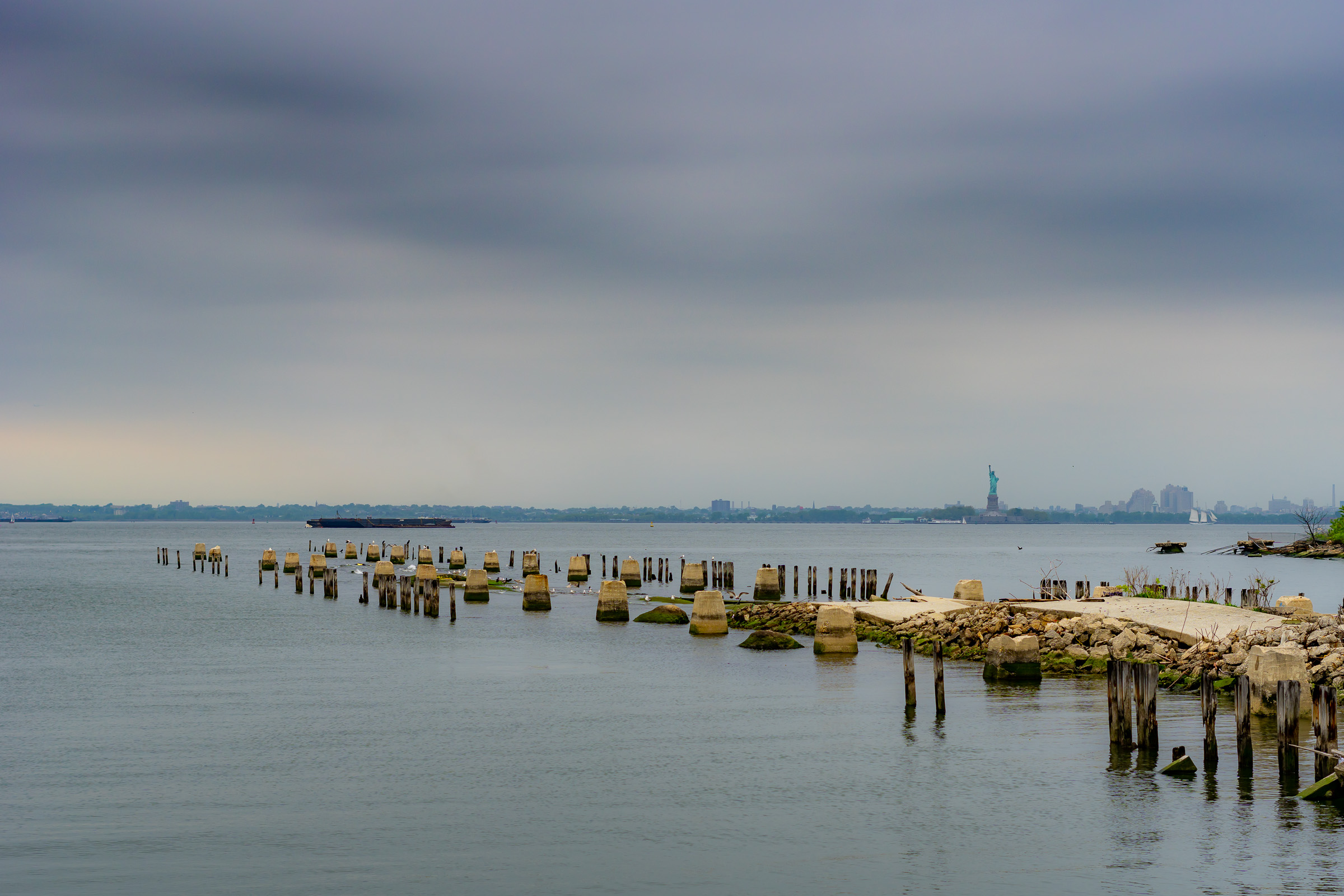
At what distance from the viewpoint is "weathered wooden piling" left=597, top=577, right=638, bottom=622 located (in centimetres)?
5909

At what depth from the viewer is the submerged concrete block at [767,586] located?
65.8 metres

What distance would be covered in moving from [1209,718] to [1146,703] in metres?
2.25

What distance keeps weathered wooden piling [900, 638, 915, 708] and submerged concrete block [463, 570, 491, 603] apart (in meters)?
41.5

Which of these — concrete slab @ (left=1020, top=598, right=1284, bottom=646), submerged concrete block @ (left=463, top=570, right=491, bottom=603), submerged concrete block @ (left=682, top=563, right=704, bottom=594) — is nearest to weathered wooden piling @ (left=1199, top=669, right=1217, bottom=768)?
concrete slab @ (left=1020, top=598, right=1284, bottom=646)

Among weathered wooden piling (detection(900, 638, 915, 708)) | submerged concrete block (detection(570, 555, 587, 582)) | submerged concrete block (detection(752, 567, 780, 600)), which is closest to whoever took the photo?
weathered wooden piling (detection(900, 638, 915, 708))

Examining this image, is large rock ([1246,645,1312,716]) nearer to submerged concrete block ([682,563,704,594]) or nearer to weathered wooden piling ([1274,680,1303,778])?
weathered wooden piling ([1274,680,1303,778])

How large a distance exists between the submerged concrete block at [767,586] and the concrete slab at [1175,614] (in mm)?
22081

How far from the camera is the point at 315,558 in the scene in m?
89.3

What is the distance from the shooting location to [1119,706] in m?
24.9

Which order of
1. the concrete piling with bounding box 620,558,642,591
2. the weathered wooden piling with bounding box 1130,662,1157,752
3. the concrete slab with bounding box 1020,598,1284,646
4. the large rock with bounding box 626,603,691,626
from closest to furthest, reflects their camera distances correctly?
the weathered wooden piling with bounding box 1130,662,1157,752 < the concrete slab with bounding box 1020,598,1284,646 < the large rock with bounding box 626,603,691,626 < the concrete piling with bounding box 620,558,642,591

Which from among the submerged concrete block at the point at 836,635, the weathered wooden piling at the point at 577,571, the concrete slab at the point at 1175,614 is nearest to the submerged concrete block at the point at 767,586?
the submerged concrete block at the point at 836,635

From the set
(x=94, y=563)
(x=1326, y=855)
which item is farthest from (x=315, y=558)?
(x=1326, y=855)

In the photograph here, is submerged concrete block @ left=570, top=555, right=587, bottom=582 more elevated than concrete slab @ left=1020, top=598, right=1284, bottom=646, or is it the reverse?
concrete slab @ left=1020, top=598, right=1284, bottom=646

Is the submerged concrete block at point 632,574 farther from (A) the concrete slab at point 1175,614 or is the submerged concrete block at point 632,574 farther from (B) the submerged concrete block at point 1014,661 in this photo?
(B) the submerged concrete block at point 1014,661
